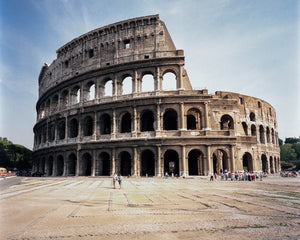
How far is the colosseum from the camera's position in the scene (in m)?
23.8

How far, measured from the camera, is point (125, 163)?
27250mm

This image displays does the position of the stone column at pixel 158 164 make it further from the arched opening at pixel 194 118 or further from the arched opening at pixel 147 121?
the arched opening at pixel 194 118

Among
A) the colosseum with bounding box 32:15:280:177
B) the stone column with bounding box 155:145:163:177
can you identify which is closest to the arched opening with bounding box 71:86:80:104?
the colosseum with bounding box 32:15:280:177

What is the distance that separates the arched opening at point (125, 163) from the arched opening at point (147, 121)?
12.1 ft

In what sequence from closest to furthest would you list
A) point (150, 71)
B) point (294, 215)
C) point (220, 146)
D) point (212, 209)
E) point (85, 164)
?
point (294, 215), point (212, 209), point (220, 146), point (150, 71), point (85, 164)

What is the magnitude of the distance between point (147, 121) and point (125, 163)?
5.72 metres

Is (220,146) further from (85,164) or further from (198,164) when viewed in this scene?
(85,164)

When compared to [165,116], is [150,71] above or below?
above

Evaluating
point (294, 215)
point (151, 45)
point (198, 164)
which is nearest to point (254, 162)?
point (198, 164)

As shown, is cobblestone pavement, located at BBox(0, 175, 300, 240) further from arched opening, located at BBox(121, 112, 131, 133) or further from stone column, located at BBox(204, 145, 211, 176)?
arched opening, located at BBox(121, 112, 131, 133)

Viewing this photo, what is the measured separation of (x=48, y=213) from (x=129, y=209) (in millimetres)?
2257

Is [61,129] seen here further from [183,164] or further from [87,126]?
[183,164]

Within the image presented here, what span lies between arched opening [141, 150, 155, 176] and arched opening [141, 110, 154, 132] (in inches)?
115

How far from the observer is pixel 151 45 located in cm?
2688
